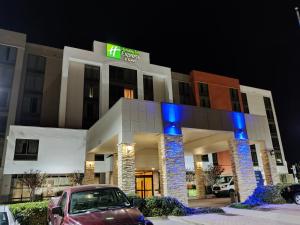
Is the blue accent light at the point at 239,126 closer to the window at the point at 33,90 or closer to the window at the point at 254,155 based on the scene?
the window at the point at 33,90

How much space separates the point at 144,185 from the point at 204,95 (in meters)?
22.5

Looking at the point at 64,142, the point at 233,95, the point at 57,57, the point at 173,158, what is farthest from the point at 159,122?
the point at 233,95

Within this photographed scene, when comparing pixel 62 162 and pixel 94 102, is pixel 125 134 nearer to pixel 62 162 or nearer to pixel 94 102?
pixel 62 162

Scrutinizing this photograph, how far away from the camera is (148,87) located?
1377 inches

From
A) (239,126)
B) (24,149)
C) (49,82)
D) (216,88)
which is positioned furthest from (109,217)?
(216,88)

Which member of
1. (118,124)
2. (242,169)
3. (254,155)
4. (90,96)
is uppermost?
(90,96)

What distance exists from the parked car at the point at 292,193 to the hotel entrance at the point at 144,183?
438 inches

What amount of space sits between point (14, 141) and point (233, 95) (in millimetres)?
33561

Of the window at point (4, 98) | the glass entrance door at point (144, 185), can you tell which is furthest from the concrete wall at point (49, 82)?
the glass entrance door at point (144, 185)

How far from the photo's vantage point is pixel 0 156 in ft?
84.6

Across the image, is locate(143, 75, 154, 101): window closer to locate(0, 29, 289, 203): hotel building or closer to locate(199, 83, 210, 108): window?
locate(0, 29, 289, 203): hotel building

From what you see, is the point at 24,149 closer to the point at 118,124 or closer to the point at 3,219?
the point at 118,124

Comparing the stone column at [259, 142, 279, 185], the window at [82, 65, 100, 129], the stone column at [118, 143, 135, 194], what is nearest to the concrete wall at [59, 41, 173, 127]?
the window at [82, 65, 100, 129]

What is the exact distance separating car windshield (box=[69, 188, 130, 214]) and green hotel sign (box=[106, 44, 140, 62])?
2785 cm
